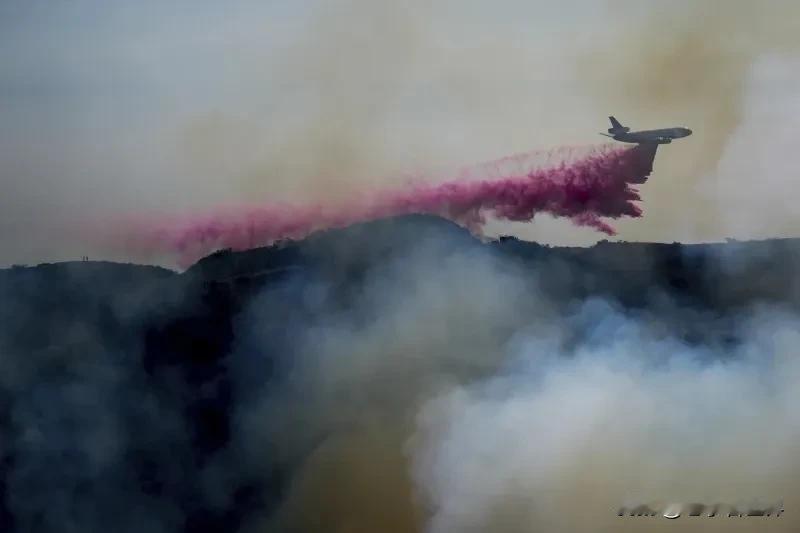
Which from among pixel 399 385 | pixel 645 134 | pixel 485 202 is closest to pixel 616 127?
pixel 645 134

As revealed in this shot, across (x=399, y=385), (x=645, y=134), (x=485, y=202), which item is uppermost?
(x=645, y=134)

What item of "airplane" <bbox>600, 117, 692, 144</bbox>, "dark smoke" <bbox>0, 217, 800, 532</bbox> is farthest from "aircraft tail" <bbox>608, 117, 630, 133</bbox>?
"dark smoke" <bbox>0, 217, 800, 532</bbox>

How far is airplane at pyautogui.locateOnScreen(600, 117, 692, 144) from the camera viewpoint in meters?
2.17

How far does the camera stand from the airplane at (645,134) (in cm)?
217

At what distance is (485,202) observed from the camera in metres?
2.22

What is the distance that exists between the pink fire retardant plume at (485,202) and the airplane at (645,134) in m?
0.02

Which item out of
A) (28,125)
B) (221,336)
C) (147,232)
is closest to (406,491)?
(221,336)

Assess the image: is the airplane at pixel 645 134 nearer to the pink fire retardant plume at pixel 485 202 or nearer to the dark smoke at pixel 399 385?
the pink fire retardant plume at pixel 485 202

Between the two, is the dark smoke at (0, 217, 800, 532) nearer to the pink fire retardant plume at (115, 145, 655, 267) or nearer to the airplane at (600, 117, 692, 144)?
the pink fire retardant plume at (115, 145, 655, 267)

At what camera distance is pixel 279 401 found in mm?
2217

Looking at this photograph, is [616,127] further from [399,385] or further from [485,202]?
[399,385]

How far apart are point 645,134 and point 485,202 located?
1.43 feet

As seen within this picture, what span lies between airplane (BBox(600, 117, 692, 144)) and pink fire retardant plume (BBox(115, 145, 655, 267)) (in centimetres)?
2

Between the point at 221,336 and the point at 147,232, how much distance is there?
34 cm
